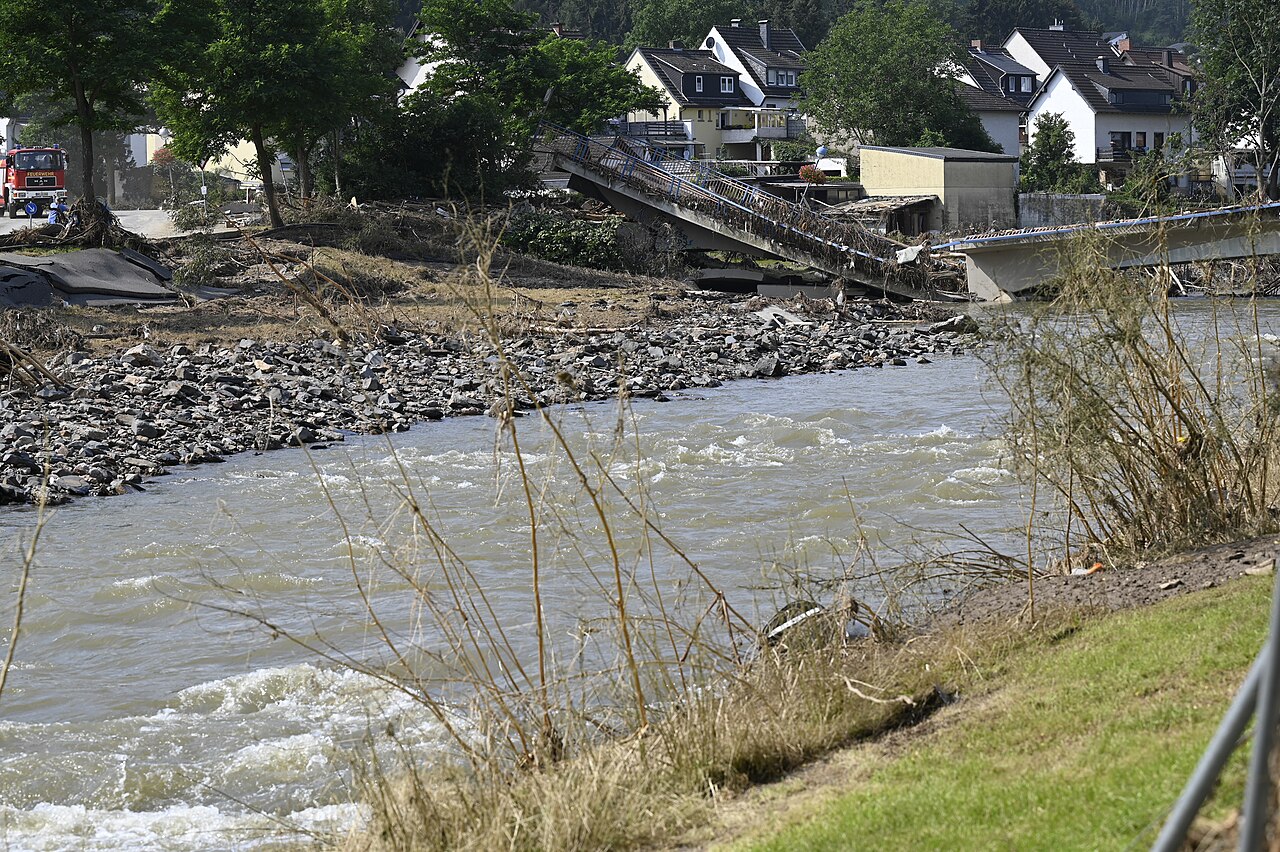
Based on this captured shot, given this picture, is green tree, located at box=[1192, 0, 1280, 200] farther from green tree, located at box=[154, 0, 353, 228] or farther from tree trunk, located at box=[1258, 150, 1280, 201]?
green tree, located at box=[154, 0, 353, 228]

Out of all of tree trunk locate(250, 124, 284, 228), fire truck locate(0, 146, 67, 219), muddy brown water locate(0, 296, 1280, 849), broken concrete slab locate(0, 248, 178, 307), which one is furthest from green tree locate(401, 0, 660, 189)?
muddy brown water locate(0, 296, 1280, 849)

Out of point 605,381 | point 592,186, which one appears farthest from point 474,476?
point 592,186

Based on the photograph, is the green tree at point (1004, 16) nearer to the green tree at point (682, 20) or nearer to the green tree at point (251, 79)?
the green tree at point (682, 20)

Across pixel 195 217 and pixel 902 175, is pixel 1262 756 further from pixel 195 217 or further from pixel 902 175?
pixel 902 175

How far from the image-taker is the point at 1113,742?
537cm

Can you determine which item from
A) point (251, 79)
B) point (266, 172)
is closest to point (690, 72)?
point (266, 172)

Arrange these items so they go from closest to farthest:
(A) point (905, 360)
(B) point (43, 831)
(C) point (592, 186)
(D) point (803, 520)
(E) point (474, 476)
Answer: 1. (B) point (43, 831)
2. (D) point (803, 520)
3. (E) point (474, 476)
4. (A) point (905, 360)
5. (C) point (592, 186)

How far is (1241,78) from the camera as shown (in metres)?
59.8

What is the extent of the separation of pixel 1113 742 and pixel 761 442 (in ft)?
44.3

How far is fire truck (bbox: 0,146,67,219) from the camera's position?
164ft

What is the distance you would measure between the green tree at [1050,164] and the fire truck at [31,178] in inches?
1703

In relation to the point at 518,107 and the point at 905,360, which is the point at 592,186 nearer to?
the point at 518,107

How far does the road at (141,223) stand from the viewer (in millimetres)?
43388

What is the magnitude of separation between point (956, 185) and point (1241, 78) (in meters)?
14.9
